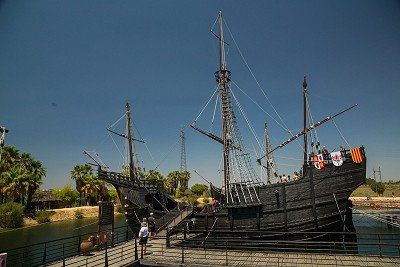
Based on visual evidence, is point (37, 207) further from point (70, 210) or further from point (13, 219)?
point (13, 219)

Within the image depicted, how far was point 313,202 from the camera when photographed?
58.9 feet

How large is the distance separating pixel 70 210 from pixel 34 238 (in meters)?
19.9

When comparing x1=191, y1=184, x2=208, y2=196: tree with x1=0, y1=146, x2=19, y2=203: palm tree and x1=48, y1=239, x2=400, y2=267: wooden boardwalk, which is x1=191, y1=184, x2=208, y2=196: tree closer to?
x1=0, y1=146, x2=19, y2=203: palm tree

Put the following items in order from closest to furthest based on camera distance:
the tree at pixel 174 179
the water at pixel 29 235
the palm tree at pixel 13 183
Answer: the water at pixel 29 235 → the palm tree at pixel 13 183 → the tree at pixel 174 179

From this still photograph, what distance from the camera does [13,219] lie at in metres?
39.0

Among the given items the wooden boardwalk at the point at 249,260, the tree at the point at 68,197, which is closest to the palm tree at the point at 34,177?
the tree at the point at 68,197

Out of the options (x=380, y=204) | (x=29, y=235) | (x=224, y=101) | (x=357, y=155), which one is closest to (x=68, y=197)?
(x=29, y=235)

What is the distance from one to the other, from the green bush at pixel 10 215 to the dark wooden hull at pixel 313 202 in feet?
116

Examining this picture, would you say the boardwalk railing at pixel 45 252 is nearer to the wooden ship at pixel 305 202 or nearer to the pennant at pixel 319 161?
the wooden ship at pixel 305 202

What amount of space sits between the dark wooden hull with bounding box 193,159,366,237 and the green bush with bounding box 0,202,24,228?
35384 mm

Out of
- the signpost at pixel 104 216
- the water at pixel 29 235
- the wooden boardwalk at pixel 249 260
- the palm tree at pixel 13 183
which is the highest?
the palm tree at pixel 13 183

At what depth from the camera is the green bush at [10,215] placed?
3853 centimetres

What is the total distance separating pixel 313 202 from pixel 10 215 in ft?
129

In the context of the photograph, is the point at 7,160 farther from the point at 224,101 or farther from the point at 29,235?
the point at 224,101
